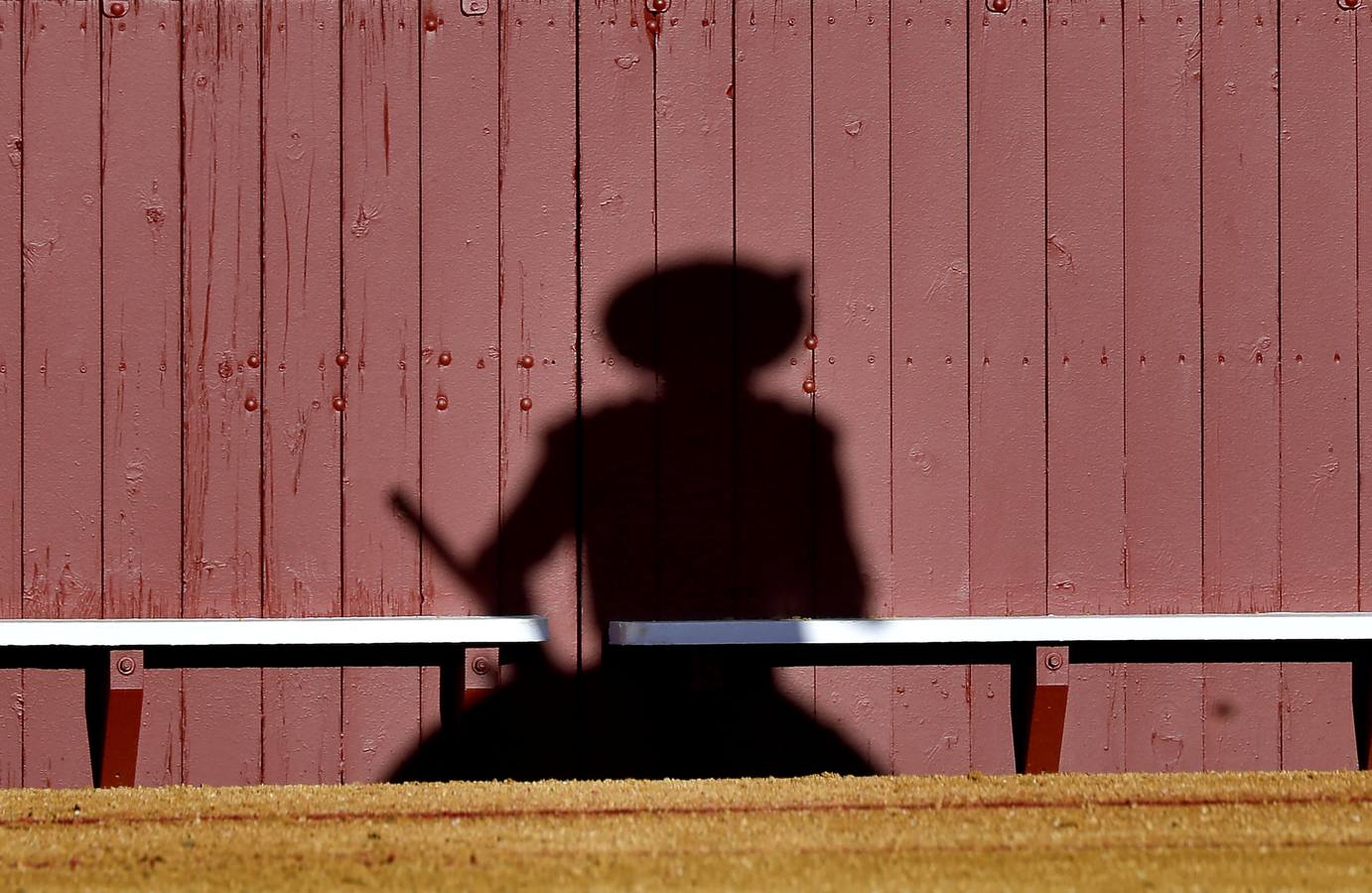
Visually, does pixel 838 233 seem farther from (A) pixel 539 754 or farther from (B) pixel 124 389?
(B) pixel 124 389

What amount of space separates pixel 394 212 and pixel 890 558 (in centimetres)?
151

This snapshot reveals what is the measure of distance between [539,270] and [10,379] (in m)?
1.33

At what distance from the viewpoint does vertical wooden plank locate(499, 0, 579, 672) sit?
434 centimetres

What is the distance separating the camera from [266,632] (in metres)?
4.18

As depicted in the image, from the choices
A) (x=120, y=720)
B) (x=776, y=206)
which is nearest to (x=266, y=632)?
(x=120, y=720)

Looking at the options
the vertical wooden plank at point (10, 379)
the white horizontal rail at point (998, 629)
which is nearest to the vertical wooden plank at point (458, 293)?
the white horizontal rail at point (998, 629)

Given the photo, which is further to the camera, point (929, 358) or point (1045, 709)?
point (929, 358)

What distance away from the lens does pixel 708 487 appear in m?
4.36

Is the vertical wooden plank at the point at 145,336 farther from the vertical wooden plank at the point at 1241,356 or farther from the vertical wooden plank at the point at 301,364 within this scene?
the vertical wooden plank at the point at 1241,356

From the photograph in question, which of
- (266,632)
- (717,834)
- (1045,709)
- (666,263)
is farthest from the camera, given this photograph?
(666,263)

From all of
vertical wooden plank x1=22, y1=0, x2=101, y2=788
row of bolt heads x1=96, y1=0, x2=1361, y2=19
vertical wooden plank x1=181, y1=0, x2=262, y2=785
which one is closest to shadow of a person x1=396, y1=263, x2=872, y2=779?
vertical wooden plank x1=181, y1=0, x2=262, y2=785

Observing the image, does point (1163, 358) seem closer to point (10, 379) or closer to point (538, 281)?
point (538, 281)

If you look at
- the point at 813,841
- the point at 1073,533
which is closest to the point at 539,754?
the point at 813,841

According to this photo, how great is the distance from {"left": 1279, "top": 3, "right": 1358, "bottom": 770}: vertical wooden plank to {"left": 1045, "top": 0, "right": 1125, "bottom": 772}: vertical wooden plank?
1.42 feet
